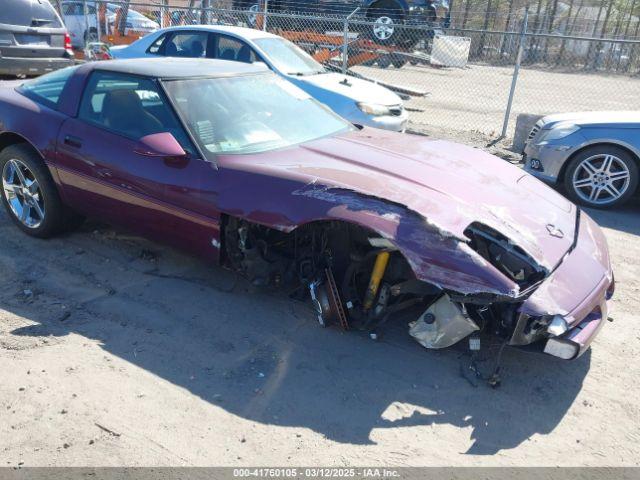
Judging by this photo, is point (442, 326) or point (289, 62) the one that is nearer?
point (442, 326)

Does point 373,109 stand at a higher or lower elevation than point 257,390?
higher

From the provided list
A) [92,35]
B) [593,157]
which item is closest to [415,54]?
Result: [92,35]

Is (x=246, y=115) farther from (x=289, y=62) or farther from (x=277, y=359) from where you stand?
(x=289, y=62)

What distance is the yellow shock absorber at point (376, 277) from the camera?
3211mm

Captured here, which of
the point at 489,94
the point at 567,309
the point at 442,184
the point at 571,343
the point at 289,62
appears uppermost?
the point at 289,62

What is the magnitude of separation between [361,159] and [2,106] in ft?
10.1

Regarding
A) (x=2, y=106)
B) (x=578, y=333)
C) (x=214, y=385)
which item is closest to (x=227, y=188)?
(x=214, y=385)

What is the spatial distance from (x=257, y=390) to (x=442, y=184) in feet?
5.45

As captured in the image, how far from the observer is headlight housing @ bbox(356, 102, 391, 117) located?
7.62 m

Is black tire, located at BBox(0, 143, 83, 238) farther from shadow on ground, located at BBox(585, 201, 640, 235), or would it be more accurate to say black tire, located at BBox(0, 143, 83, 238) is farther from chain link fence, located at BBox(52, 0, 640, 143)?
chain link fence, located at BBox(52, 0, 640, 143)

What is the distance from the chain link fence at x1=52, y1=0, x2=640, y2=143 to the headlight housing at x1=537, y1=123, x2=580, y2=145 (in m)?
2.77

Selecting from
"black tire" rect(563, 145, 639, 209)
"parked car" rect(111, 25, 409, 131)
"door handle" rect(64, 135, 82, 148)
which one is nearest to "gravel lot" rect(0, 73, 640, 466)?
"door handle" rect(64, 135, 82, 148)

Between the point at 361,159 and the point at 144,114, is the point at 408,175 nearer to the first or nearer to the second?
the point at 361,159

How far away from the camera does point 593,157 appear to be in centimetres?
610
